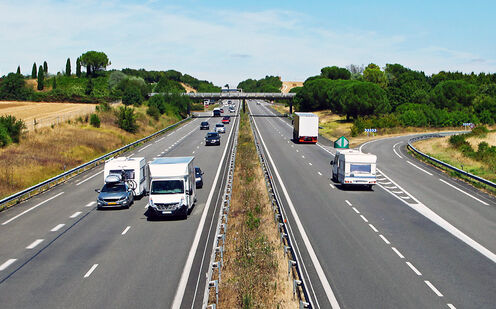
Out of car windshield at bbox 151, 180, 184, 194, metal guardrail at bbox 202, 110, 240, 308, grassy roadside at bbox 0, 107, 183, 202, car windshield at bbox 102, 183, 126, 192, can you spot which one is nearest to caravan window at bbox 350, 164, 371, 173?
metal guardrail at bbox 202, 110, 240, 308

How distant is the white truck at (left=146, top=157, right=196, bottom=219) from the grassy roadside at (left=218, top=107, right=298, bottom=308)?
99.5 inches

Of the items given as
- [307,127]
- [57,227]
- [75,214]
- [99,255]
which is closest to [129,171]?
[75,214]

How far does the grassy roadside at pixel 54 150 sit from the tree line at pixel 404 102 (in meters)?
38.2

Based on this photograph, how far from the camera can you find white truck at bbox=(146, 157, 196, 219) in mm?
23016

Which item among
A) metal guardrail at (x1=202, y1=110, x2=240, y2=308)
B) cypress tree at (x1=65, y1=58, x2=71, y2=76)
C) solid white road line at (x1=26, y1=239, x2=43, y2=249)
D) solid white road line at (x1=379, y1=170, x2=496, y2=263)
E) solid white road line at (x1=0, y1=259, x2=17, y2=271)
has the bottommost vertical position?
solid white road line at (x1=26, y1=239, x2=43, y2=249)

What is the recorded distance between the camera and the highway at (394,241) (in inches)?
553

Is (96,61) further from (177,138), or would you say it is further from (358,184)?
(358,184)

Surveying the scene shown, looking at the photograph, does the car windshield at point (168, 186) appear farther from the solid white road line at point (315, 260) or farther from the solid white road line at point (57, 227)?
the solid white road line at point (315, 260)

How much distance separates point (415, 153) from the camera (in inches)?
2062

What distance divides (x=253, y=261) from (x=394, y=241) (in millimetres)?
6671

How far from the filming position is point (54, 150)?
46500 millimetres

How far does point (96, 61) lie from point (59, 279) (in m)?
197

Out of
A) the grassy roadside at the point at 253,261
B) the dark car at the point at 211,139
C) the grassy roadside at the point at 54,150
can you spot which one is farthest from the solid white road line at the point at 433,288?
the dark car at the point at 211,139

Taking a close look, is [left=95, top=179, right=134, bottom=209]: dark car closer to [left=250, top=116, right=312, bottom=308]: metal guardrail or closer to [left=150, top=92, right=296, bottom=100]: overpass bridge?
[left=250, top=116, right=312, bottom=308]: metal guardrail
